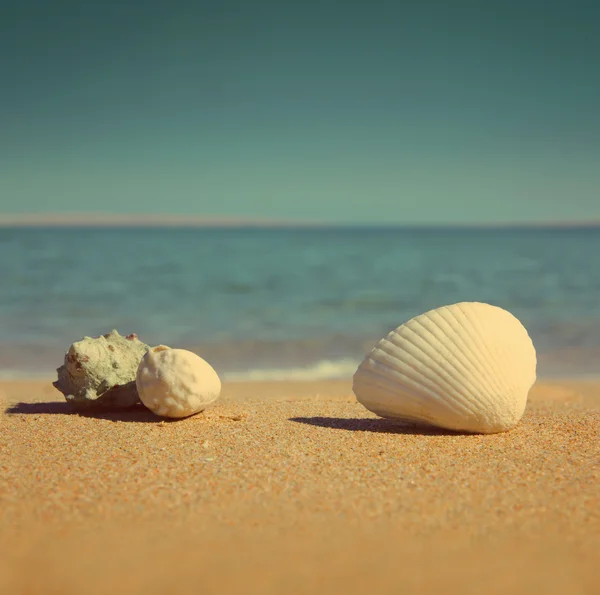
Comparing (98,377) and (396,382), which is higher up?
(396,382)

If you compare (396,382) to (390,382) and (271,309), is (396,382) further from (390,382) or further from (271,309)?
(271,309)

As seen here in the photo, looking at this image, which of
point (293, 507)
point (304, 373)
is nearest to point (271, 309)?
point (304, 373)

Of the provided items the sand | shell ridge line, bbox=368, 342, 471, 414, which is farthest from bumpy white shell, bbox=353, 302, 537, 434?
the sand

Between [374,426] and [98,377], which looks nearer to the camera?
[374,426]

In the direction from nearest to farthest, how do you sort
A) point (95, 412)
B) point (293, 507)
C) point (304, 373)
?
point (293, 507) < point (95, 412) < point (304, 373)

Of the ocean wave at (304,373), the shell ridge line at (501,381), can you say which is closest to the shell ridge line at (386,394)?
the shell ridge line at (501,381)

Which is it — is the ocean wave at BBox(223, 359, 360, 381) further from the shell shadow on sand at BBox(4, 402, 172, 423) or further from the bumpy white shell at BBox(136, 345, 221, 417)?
the bumpy white shell at BBox(136, 345, 221, 417)

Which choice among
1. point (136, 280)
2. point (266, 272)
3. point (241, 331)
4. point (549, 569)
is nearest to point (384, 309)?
point (241, 331)

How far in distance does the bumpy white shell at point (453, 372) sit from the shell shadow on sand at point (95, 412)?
1.49 meters

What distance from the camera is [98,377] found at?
475 centimetres

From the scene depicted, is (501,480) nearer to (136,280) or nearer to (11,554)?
(11,554)

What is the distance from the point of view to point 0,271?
2355 cm

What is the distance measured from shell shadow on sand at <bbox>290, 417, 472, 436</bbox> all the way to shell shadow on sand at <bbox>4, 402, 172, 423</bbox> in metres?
0.99

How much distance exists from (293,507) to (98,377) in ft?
7.53
